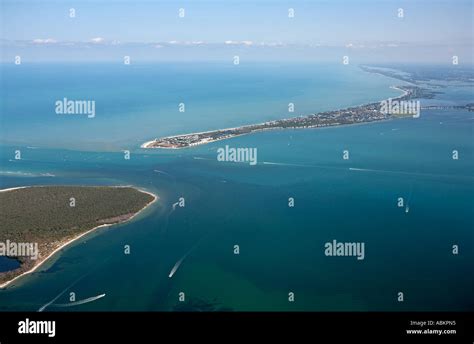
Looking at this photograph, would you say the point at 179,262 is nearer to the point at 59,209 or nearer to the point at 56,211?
the point at 56,211

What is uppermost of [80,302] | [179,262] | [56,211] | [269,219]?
[56,211]

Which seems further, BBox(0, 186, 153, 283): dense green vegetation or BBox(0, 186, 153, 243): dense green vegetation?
BBox(0, 186, 153, 243): dense green vegetation

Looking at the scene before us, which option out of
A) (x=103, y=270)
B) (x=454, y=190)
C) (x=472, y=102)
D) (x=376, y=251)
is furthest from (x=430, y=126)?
→ (x=103, y=270)

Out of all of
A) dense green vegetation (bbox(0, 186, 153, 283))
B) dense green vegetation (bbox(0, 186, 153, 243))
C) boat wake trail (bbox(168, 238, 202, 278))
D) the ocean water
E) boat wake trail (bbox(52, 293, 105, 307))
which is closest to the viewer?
boat wake trail (bbox(52, 293, 105, 307))

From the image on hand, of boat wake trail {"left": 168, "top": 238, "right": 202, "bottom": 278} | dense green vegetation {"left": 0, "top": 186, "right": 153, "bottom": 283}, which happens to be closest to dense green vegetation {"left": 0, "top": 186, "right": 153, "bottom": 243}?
dense green vegetation {"left": 0, "top": 186, "right": 153, "bottom": 283}

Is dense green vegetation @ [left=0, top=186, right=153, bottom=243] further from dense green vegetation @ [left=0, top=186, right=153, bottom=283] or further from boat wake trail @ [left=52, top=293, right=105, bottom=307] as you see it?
boat wake trail @ [left=52, top=293, right=105, bottom=307]

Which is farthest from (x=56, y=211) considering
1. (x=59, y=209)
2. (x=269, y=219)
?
(x=269, y=219)

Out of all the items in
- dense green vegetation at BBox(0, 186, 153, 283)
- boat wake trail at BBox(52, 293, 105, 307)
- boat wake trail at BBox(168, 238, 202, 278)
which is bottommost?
boat wake trail at BBox(52, 293, 105, 307)

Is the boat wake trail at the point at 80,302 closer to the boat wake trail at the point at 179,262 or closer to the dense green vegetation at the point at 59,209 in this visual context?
the boat wake trail at the point at 179,262

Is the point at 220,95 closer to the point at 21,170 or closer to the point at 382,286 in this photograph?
the point at 21,170
